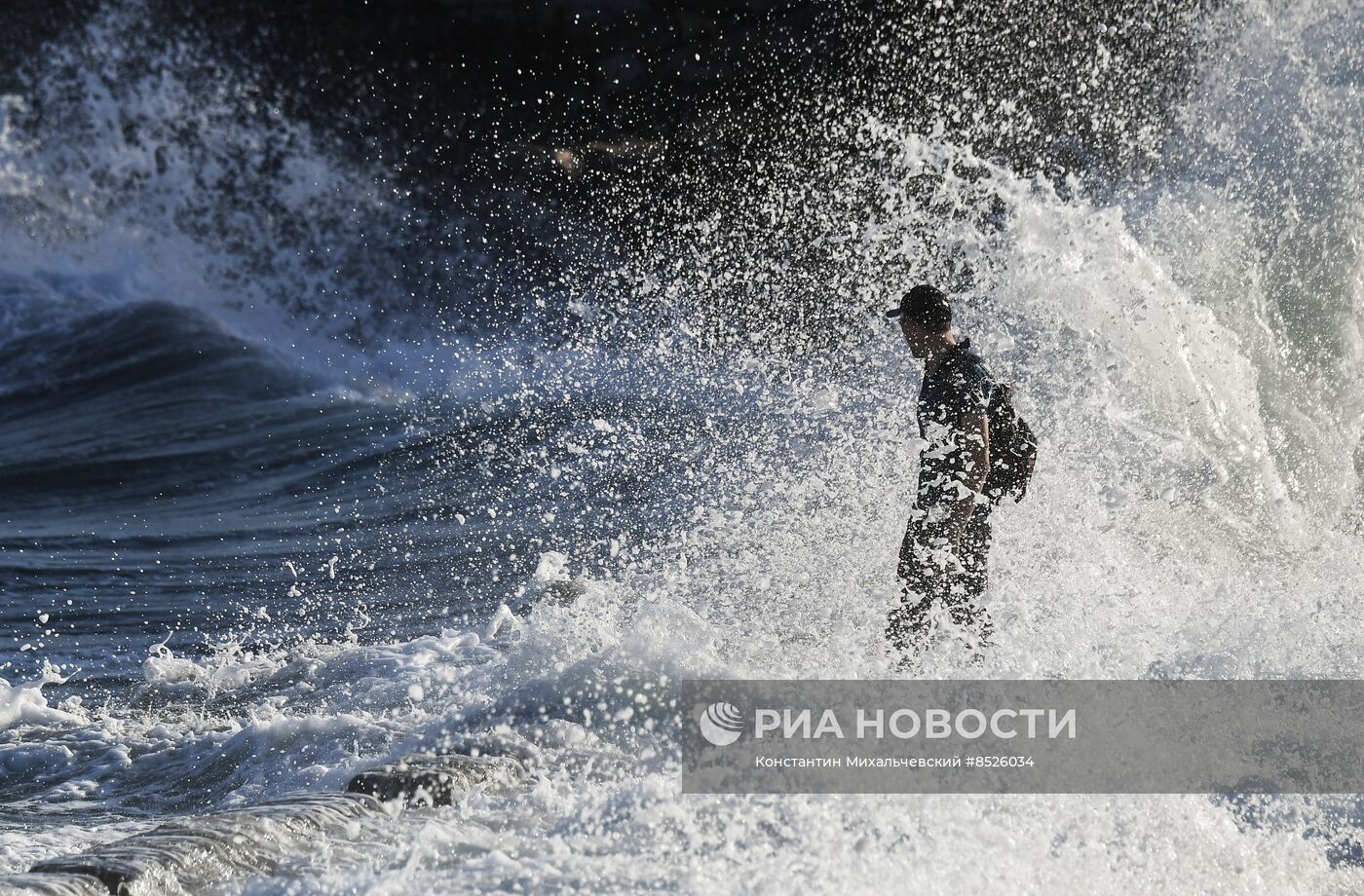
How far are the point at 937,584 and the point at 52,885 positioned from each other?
3.09 meters

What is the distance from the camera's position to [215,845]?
356 centimetres

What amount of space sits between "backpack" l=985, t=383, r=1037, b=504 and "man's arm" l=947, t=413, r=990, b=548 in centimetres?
14

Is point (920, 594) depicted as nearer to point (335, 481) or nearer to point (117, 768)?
point (117, 768)

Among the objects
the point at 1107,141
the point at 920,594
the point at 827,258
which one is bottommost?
the point at 920,594

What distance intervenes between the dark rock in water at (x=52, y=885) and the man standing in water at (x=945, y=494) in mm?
2705

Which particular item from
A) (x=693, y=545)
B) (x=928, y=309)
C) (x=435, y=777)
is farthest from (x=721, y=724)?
(x=693, y=545)

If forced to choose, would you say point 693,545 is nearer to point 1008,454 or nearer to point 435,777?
point 1008,454

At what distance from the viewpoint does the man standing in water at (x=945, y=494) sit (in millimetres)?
4879

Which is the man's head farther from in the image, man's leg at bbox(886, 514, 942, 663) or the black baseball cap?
man's leg at bbox(886, 514, 942, 663)

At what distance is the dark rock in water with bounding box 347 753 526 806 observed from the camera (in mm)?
3992

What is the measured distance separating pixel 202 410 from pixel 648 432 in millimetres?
4257

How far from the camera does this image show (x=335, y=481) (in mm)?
10000

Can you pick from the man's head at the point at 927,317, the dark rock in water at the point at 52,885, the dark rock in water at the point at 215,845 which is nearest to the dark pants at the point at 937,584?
the man's head at the point at 927,317

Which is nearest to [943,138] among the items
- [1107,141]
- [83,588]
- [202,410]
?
[1107,141]
